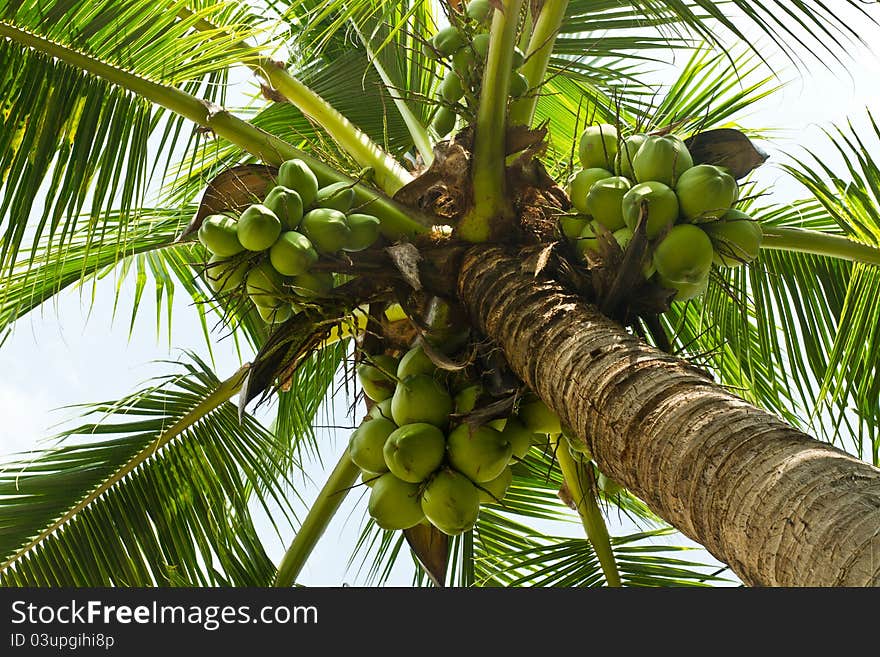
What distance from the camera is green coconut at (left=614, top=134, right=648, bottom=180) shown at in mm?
2262

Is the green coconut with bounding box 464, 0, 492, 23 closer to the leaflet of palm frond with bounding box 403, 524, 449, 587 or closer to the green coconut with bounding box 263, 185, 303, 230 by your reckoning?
the green coconut with bounding box 263, 185, 303, 230

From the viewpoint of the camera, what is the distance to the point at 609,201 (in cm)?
220

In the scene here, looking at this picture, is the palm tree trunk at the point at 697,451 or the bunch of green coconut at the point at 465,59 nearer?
the palm tree trunk at the point at 697,451

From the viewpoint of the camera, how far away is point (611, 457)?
1.70m

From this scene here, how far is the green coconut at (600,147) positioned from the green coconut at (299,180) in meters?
0.72

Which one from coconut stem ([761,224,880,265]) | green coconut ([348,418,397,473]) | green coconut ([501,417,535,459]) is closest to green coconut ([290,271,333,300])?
green coconut ([348,418,397,473])

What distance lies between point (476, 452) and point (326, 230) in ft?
2.17

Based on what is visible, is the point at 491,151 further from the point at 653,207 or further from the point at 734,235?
the point at 734,235

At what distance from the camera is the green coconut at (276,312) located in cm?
240

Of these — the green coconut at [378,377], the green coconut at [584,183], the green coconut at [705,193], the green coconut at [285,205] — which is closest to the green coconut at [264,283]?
the green coconut at [285,205]

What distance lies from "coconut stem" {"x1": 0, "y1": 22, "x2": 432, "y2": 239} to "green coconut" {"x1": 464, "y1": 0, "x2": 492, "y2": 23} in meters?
0.65

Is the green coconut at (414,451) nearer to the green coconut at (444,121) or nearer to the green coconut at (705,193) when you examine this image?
the green coconut at (705,193)

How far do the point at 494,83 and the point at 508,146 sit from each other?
0.17 metres

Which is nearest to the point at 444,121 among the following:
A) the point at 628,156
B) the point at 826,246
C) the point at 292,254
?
the point at 628,156
